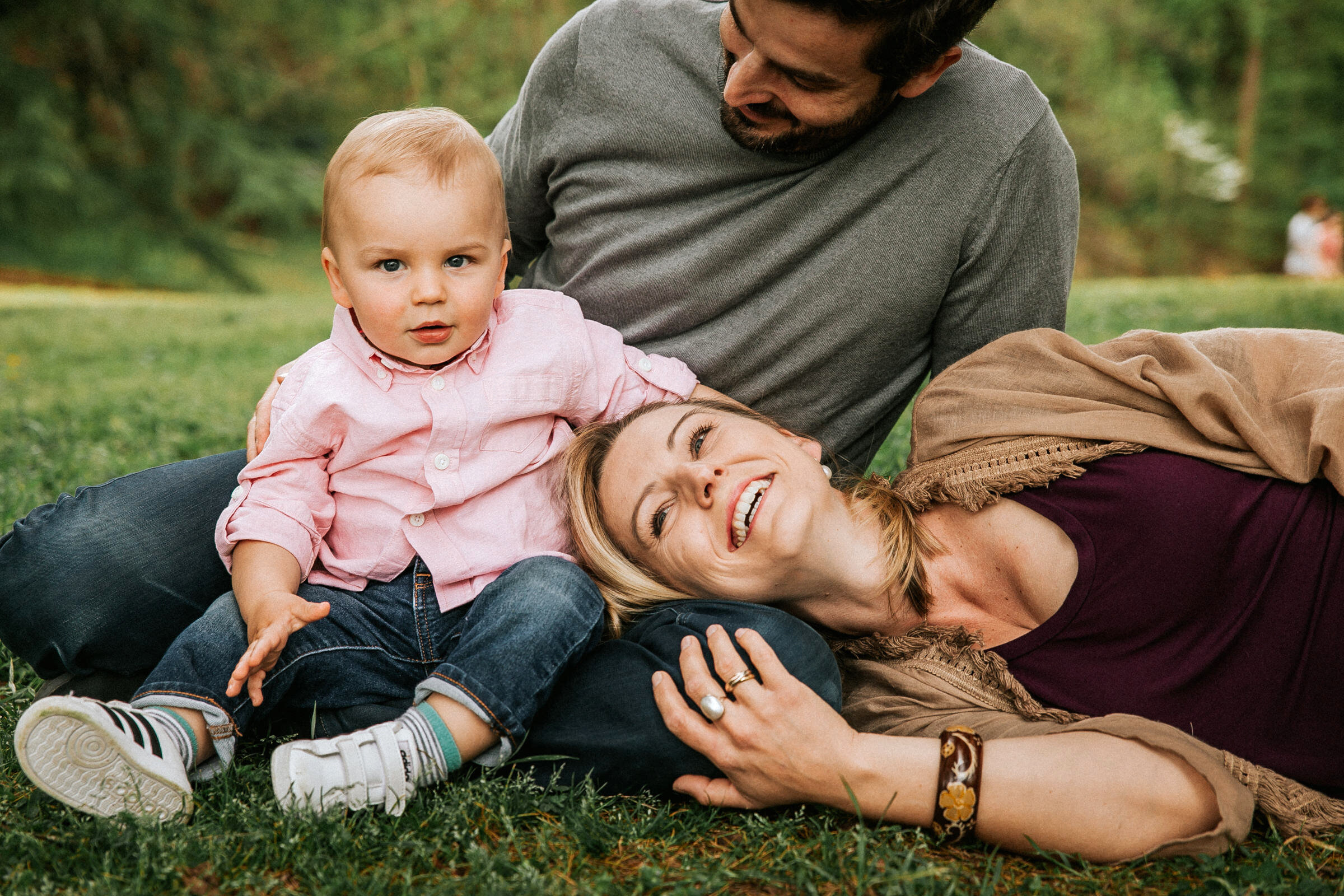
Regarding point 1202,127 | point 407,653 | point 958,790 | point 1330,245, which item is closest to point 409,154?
point 407,653

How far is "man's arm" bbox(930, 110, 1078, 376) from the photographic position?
8.38 feet

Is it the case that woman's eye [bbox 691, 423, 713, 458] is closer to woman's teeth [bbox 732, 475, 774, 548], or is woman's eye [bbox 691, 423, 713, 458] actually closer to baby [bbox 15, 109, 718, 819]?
woman's teeth [bbox 732, 475, 774, 548]

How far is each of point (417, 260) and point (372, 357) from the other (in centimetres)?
27

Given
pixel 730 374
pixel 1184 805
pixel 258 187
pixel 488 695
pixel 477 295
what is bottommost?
pixel 258 187

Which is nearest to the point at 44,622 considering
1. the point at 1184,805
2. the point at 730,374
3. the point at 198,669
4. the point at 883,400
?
the point at 198,669

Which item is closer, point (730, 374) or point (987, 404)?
point (987, 404)

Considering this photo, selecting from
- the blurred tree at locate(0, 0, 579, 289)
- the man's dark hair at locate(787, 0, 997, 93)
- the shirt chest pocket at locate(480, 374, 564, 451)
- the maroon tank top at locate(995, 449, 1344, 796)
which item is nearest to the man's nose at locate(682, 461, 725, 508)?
the shirt chest pocket at locate(480, 374, 564, 451)

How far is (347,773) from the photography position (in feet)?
6.36

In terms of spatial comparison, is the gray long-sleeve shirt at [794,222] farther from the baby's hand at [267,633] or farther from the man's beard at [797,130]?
the baby's hand at [267,633]

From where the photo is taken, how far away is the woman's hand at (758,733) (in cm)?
192

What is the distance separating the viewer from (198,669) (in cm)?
212

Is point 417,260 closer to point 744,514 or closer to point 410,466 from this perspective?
point 410,466

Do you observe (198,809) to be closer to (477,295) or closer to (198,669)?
(198,669)

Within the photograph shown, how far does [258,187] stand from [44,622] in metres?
16.8
